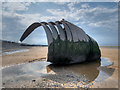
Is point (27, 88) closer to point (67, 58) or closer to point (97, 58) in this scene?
point (67, 58)

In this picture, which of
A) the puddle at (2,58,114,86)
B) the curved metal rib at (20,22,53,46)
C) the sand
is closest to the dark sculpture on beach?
the curved metal rib at (20,22,53,46)

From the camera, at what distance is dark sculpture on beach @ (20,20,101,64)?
231 inches

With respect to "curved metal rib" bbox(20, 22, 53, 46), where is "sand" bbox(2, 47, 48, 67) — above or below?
below

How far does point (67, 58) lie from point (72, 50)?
0.64 metres

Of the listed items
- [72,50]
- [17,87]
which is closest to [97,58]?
[72,50]

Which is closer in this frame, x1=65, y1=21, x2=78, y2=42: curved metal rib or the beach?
the beach

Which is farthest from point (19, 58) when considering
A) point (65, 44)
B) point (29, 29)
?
point (65, 44)

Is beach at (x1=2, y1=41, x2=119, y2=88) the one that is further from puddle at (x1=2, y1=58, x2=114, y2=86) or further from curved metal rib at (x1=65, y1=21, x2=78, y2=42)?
curved metal rib at (x1=65, y1=21, x2=78, y2=42)

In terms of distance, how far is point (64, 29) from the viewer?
6.74 m

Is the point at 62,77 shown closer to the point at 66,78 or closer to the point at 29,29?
the point at 66,78

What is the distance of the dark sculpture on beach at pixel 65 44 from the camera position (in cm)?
588

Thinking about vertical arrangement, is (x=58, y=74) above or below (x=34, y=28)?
below

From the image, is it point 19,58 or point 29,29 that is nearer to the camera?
point 29,29

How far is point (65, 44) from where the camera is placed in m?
5.96
